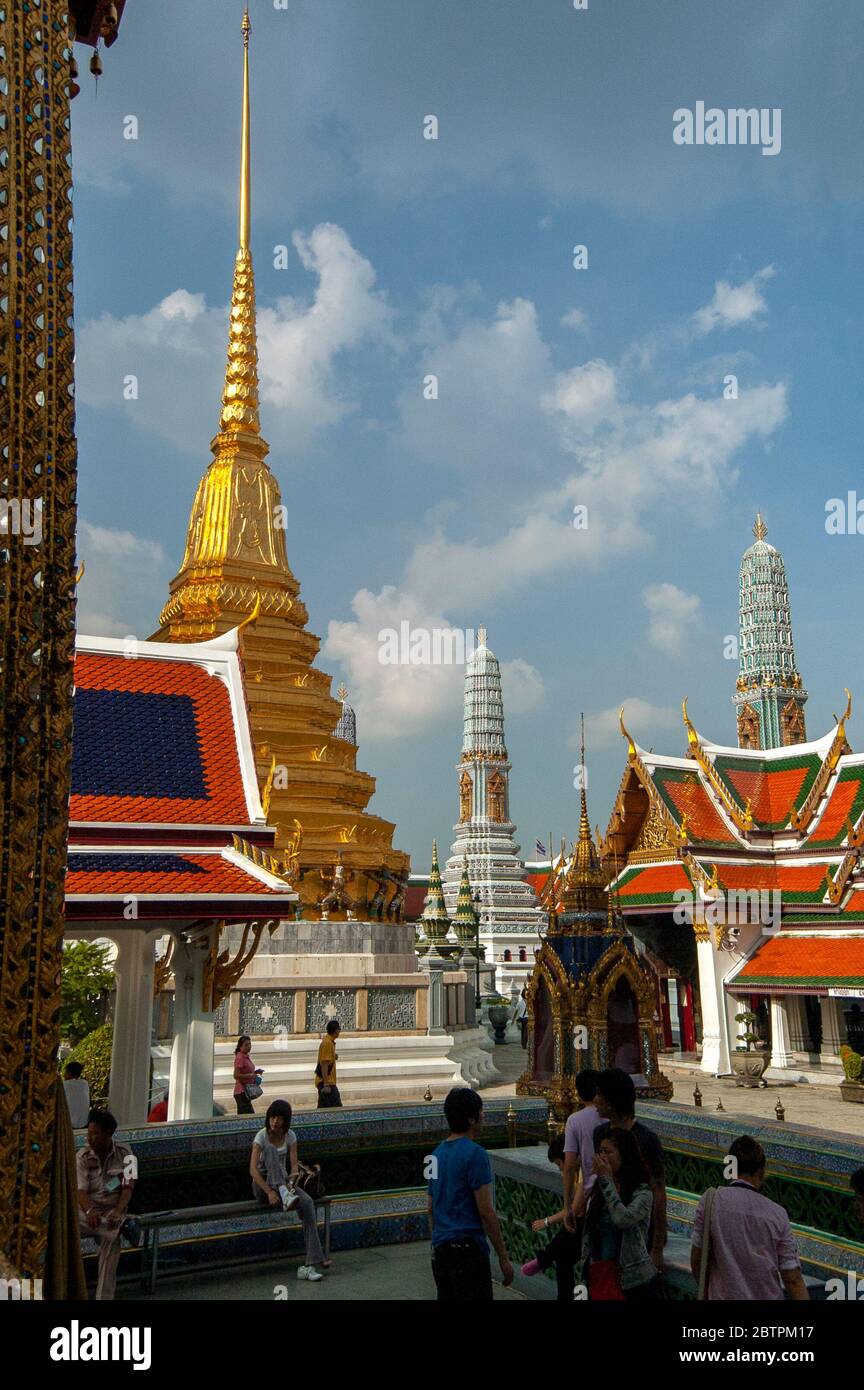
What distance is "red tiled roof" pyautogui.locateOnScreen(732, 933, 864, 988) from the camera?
18844 millimetres

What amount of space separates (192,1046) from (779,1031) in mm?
14305

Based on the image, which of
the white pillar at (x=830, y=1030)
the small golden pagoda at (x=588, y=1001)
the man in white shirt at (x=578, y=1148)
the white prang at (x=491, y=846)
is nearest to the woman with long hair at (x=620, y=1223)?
the man in white shirt at (x=578, y=1148)

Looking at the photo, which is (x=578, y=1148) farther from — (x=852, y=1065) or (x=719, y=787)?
(x=719, y=787)

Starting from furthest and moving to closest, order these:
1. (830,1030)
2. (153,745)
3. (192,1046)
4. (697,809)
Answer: (697,809)
(830,1030)
(153,745)
(192,1046)

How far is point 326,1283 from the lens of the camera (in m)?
6.83

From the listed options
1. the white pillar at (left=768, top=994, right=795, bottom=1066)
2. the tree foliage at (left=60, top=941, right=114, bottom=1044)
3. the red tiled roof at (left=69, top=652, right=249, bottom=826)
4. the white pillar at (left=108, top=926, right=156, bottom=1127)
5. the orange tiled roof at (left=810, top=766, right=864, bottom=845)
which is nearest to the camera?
the white pillar at (left=108, top=926, right=156, bottom=1127)

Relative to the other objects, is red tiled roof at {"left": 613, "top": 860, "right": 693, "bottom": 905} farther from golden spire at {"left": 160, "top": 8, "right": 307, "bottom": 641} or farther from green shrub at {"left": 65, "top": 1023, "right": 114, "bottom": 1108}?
green shrub at {"left": 65, "top": 1023, "right": 114, "bottom": 1108}

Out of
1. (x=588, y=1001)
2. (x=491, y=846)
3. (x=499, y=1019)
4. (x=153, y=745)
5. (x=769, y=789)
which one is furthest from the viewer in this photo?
(x=491, y=846)

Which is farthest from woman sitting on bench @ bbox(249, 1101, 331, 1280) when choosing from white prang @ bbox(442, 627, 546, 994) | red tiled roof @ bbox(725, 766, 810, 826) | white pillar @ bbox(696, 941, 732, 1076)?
white prang @ bbox(442, 627, 546, 994)

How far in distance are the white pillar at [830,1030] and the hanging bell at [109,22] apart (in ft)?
65.3

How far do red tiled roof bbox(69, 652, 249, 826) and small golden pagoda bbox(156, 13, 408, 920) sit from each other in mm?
5986

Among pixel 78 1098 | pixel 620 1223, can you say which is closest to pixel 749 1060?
pixel 78 1098

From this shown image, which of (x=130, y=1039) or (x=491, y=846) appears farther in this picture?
(x=491, y=846)
